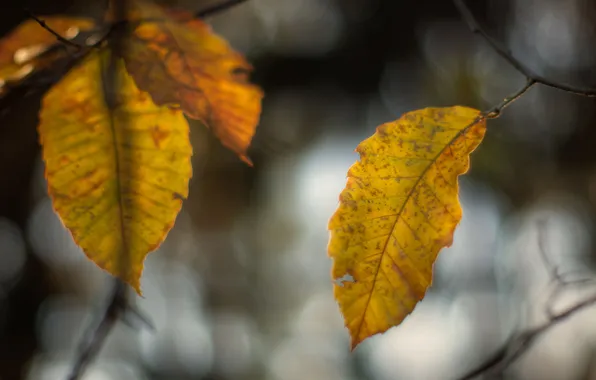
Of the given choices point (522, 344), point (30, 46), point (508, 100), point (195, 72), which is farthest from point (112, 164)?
point (522, 344)

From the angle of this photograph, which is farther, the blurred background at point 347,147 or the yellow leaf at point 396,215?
the blurred background at point 347,147

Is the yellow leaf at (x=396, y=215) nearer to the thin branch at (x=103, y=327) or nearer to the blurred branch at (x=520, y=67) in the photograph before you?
the blurred branch at (x=520, y=67)

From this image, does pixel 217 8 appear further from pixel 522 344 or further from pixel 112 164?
pixel 522 344

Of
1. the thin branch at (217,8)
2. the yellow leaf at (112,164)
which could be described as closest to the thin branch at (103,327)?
the yellow leaf at (112,164)

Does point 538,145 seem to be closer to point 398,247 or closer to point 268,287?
point 268,287

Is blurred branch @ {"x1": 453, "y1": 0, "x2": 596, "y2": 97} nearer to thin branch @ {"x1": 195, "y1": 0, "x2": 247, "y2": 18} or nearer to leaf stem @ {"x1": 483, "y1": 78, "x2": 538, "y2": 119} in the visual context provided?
leaf stem @ {"x1": 483, "y1": 78, "x2": 538, "y2": 119}

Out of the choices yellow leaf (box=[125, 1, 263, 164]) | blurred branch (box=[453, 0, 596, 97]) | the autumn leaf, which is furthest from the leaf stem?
the autumn leaf
